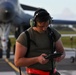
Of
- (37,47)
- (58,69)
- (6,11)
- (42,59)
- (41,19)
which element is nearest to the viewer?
(42,59)

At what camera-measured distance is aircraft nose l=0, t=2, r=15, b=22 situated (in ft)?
67.4

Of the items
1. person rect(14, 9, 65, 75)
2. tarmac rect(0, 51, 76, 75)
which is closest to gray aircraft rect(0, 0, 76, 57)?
tarmac rect(0, 51, 76, 75)

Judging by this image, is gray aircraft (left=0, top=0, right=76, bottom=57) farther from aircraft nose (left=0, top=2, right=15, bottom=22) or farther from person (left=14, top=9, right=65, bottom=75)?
person (left=14, top=9, right=65, bottom=75)

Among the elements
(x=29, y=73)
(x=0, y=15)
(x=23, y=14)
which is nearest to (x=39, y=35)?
(x=29, y=73)

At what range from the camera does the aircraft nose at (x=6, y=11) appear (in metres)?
20.5

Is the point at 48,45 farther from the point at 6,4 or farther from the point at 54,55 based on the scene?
the point at 6,4

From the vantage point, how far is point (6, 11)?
67.5 feet

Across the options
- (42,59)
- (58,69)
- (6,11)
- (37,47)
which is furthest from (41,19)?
(6,11)

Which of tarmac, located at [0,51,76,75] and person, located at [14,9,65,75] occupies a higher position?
person, located at [14,9,65,75]

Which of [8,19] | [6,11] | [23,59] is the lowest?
[8,19]

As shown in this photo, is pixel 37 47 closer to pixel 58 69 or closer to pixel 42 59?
pixel 42 59

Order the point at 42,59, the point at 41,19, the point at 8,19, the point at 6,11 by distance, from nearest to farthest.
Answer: the point at 42,59, the point at 41,19, the point at 6,11, the point at 8,19

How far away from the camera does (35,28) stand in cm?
524

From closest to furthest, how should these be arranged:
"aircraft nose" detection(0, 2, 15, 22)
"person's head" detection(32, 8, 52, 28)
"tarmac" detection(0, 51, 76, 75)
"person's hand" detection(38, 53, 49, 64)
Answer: "person's hand" detection(38, 53, 49, 64), "person's head" detection(32, 8, 52, 28), "tarmac" detection(0, 51, 76, 75), "aircraft nose" detection(0, 2, 15, 22)
